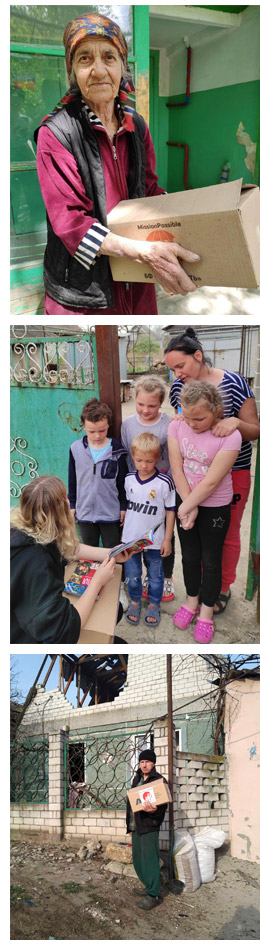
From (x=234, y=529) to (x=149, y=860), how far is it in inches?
46.5

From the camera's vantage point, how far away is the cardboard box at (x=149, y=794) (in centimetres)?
248

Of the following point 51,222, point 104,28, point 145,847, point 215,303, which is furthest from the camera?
point 215,303

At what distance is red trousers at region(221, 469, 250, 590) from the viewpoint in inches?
101

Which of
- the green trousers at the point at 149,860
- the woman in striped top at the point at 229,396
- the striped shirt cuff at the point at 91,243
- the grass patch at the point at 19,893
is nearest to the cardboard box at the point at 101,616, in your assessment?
the woman in striped top at the point at 229,396

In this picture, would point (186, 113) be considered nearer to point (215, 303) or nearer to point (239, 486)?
point (215, 303)

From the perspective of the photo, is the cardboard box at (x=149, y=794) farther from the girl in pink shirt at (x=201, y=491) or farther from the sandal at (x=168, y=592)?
the sandal at (x=168, y=592)

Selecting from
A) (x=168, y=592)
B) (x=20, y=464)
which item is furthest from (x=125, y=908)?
A: (x=20, y=464)

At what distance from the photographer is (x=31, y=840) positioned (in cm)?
264

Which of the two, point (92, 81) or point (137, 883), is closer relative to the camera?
point (92, 81)

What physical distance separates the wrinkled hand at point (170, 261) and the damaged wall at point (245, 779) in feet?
4.72

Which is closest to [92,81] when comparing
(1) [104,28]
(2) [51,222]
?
(1) [104,28]

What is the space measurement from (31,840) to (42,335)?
71.7 inches

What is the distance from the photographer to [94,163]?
2301 millimetres

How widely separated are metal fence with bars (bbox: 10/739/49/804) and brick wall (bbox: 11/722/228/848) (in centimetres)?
4
